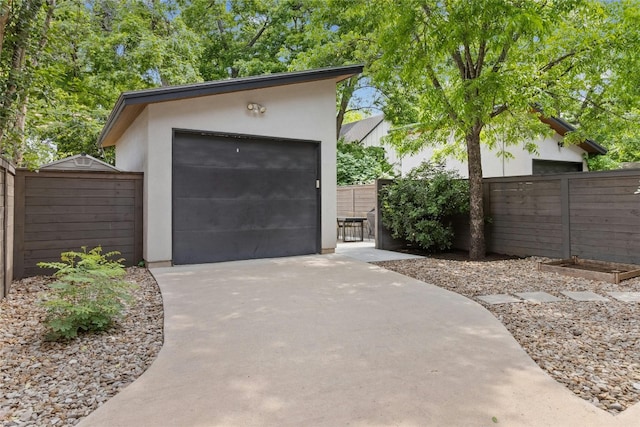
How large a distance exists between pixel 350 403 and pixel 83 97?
43.8ft

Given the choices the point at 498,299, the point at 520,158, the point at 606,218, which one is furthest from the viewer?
the point at 520,158

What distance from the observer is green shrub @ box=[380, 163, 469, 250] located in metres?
7.75

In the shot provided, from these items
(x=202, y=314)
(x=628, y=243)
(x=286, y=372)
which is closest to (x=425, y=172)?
(x=628, y=243)

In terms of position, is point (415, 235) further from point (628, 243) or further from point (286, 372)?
point (286, 372)

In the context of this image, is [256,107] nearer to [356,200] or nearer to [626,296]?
[356,200]

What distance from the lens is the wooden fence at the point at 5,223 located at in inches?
159

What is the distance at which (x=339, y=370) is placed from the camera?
2.56m

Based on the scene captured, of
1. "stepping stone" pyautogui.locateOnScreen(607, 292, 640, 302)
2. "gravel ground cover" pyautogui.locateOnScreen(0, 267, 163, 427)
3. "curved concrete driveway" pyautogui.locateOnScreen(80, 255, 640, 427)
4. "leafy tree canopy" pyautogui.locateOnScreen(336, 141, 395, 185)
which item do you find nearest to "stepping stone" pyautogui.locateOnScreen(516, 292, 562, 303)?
"stepping stone" pyautogui.locateOnScreen(607, 292, 640, 302)

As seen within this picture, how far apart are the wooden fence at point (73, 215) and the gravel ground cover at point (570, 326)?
4.32 meters

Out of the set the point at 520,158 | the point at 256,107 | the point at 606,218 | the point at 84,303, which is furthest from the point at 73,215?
the point at 520,158

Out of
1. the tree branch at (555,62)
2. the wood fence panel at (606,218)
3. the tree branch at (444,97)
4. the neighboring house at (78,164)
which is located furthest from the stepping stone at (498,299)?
the neighboring house at (78,164)

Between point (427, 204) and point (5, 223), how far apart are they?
652 cm

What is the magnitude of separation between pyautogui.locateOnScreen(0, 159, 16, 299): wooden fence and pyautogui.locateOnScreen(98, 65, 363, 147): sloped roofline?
2026 millimetres

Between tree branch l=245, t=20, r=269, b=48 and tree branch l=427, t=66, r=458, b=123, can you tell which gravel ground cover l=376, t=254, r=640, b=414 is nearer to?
tree branch l=427, t=66, r=458, b=123
